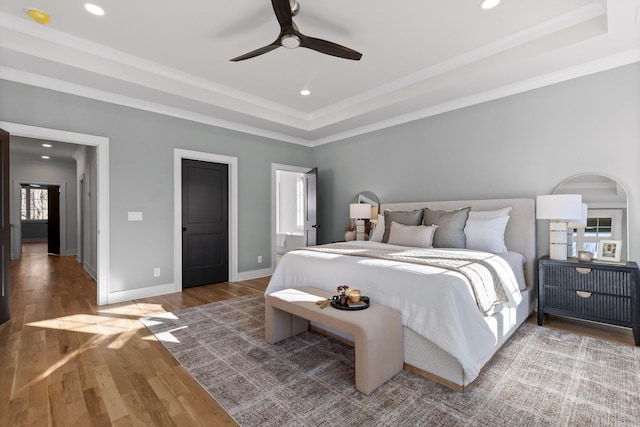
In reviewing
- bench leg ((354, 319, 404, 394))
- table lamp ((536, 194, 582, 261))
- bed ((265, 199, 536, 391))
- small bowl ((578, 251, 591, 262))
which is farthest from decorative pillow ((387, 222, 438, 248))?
bench leg ((354, 319, 404, 394))

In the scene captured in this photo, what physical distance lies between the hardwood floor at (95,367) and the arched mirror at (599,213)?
80 centimetres

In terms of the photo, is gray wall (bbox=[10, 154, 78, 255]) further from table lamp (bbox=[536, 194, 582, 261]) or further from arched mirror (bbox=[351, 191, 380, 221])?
table lamp (bbox=[536, 194, 582, 261])

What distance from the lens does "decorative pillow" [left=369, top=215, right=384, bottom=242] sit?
431 cm

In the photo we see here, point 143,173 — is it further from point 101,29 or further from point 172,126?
point 101,29

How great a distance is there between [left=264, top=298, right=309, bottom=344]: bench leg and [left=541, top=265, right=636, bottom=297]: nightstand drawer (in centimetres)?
249

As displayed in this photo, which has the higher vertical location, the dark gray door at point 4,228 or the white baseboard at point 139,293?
the dark gray door at point 4,228

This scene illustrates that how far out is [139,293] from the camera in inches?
158

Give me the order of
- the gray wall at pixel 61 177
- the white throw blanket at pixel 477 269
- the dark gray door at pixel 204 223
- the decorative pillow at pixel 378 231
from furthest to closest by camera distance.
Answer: the gray wall at pixel 61 177
the dark gray door at pixel 204 223
the decorative pillow at pixel 378 231
the white throw blanket at pixel 477 269

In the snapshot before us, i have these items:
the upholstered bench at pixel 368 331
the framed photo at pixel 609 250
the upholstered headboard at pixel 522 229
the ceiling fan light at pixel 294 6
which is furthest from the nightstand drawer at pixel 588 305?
the ceiling fan light at pixel 294 6

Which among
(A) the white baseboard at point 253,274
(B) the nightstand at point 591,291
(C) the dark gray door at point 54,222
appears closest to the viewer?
(B) the nightstand at point 591,291

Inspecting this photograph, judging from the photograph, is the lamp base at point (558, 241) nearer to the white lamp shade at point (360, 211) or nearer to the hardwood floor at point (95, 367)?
the hardwood floor at point (95, 367)

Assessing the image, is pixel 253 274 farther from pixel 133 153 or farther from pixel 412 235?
pixel 412 235

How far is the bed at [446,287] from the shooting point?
1.90 m

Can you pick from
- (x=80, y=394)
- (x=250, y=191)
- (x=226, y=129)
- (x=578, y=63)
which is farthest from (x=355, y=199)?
(x=80, y=394)
